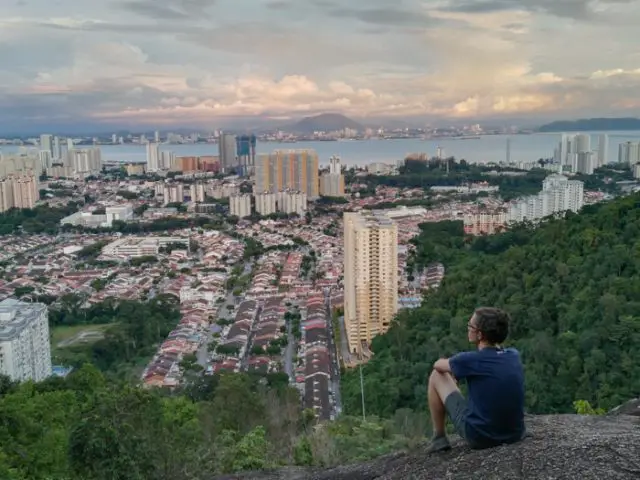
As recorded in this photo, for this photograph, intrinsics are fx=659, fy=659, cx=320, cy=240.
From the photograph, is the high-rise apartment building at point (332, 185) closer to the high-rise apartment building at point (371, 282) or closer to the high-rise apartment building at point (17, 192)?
the high-rise apartment building at point (17, 192)

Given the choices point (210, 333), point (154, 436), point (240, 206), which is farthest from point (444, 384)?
point (240, 206)

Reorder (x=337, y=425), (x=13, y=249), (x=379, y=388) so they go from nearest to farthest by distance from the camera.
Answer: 1. (x=337, y=425)
2. (x=379, y=388)
3. (x=13, y=249)

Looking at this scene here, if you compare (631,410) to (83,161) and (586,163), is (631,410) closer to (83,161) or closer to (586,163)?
(586,163)

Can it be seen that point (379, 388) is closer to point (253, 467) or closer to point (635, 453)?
point (253, 467)

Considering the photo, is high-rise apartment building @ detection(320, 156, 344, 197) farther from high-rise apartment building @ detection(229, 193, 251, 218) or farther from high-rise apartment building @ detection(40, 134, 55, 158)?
high-rise apartment building @ detection(40, 134, 55, 158)

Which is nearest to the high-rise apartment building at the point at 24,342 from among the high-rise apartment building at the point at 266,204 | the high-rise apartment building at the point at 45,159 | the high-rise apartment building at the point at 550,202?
the high-rise apartment building at the point at 550,202

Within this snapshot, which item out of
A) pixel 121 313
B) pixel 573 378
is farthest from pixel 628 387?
pixel 121 313

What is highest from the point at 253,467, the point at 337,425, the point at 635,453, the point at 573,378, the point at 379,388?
the point at 635,453

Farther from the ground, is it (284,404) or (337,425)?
(337,425)
